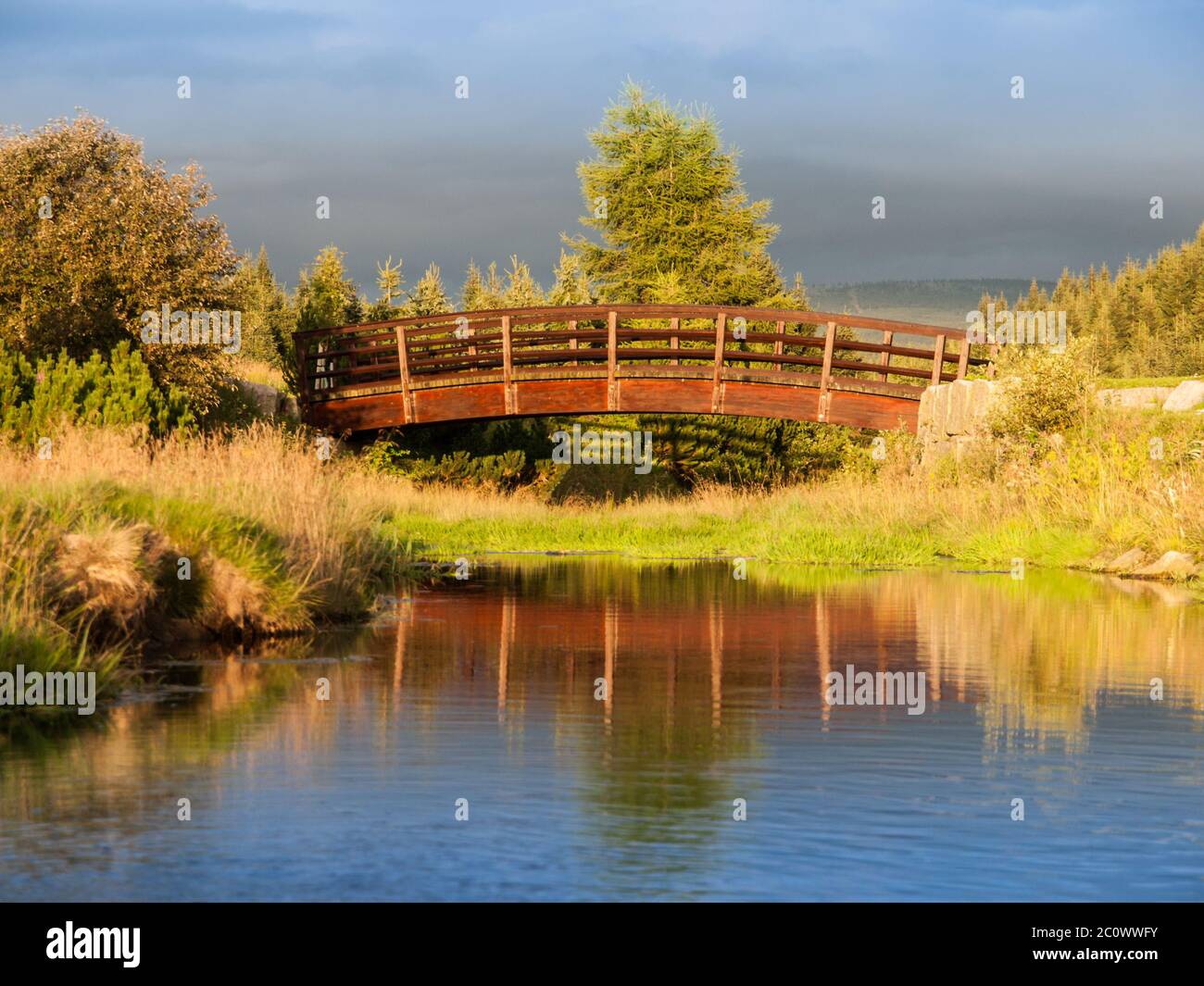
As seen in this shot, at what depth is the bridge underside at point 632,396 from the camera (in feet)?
120

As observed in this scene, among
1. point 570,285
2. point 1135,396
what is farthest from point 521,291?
point 1135,396

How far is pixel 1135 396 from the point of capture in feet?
110

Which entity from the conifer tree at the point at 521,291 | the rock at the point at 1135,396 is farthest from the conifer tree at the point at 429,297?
the rock at the point at 1135,396

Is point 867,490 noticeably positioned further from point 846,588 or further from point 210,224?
point 210,224

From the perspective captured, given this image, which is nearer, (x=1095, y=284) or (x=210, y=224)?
(x=210, y=224)

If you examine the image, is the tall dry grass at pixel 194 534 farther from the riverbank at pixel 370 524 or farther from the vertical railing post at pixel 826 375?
the vertical railing post at pixel 826 375

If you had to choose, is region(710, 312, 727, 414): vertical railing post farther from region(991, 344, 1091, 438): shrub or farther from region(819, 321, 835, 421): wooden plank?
region(991, 344, 1091, 438): shrub

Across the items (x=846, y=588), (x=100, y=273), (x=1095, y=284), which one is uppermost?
(x=1095, y=284)

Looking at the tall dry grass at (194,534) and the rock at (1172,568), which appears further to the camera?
the rock at (1172,568)

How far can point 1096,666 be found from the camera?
534 inches

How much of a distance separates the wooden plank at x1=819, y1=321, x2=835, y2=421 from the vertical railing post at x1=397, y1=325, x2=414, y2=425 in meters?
8.72

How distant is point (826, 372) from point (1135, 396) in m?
6.23

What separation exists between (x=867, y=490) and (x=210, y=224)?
15.6 m
